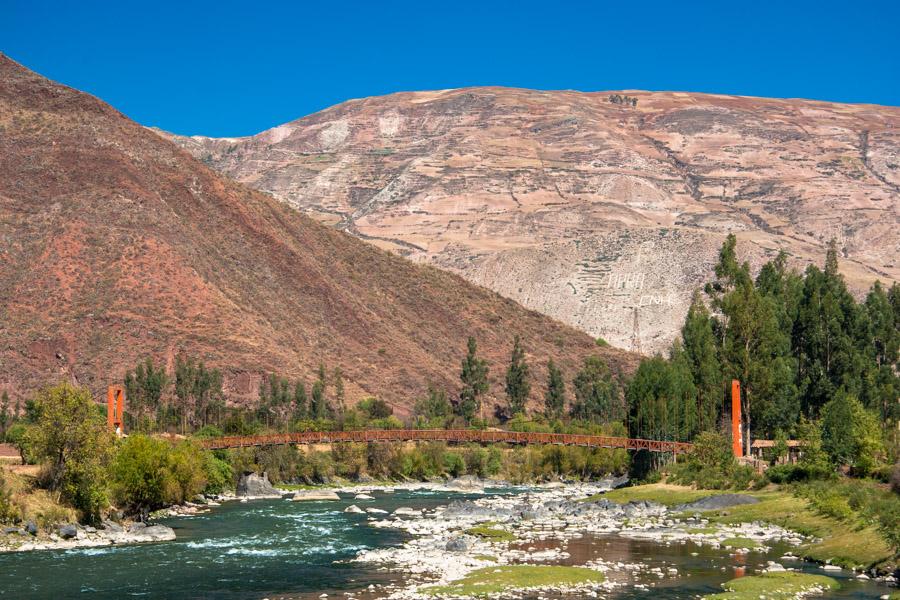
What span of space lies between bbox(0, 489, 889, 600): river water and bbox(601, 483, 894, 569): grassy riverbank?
154cm

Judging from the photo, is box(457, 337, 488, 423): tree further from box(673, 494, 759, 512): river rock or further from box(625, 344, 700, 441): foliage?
box(673, 494, 759, 512): river rock

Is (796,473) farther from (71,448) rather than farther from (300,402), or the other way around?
(300,402)

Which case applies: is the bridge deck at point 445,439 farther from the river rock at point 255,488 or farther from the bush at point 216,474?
the river rock at point 255,488

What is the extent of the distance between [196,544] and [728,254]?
46530mm

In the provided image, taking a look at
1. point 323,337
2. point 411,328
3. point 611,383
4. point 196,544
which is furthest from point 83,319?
point 196,544

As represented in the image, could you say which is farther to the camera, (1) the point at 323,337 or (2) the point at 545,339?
(2) the point at 545,339

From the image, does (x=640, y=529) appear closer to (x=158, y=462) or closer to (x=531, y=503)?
(x=531, y=503)

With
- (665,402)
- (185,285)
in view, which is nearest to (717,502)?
(665,402)

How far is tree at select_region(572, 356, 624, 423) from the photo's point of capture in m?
118

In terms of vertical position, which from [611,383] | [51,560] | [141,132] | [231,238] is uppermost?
[141,132]

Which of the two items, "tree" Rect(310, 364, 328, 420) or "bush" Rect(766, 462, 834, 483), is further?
"tree" Rect(310, 364, 328, 420)

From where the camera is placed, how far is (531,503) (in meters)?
65.6

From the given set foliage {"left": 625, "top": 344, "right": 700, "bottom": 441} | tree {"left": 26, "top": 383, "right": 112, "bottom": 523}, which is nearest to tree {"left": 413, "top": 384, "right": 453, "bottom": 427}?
foliage {"left": 625, "top": 344, "right": 700, "bottom": 441}

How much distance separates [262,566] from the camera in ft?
135
